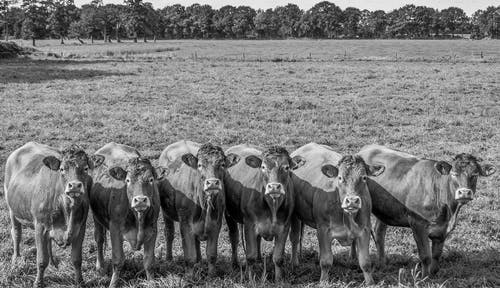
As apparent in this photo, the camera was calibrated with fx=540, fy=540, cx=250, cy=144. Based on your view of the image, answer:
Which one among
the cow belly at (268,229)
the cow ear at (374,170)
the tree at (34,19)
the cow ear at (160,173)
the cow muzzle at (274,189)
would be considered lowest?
the cow belly at (268,229)

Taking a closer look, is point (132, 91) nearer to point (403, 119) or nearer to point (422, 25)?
point (403, 119)

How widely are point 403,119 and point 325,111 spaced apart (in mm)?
3286

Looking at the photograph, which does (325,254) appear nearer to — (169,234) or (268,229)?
(268,229)

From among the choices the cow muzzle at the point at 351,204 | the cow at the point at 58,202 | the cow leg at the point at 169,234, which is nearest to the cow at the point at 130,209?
the cow at the point at 58,202

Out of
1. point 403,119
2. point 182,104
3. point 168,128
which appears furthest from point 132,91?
point 403,119

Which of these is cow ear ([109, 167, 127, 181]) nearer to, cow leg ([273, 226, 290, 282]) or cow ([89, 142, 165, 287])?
cow ([89, 142, 165, 287])

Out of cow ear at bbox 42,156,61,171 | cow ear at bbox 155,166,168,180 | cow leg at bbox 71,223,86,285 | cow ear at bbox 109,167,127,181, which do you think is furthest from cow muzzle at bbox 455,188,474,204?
cow ear at bbox 42,156,61,171

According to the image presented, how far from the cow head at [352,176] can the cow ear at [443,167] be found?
3.12ft

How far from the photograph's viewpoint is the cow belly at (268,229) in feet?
26.0

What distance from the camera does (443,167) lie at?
8141 millimetres

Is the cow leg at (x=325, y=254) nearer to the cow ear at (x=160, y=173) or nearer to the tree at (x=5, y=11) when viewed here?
the cow ear at (x=160, y=173)

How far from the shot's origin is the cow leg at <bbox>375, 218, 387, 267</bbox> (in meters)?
8.81

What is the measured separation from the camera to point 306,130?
18.7 m

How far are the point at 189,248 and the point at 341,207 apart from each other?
90.1 inches
